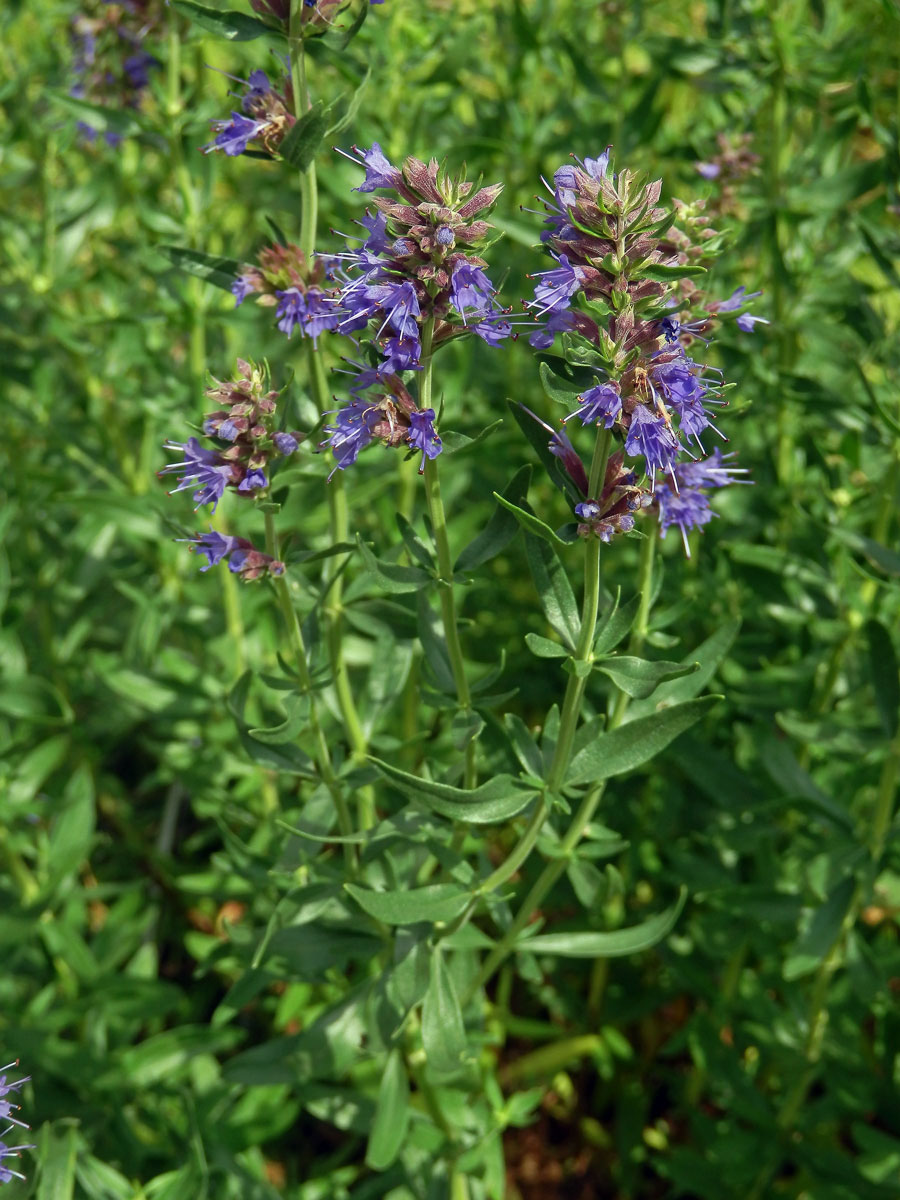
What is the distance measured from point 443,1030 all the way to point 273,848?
1110 millimetres

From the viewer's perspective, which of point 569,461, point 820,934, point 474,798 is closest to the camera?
point 569,461

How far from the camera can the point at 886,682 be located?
9.28ft

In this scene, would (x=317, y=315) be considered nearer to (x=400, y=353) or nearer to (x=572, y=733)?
(x=400, y=353)

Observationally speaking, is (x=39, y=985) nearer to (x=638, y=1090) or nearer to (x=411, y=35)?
(x=638, y=1090)

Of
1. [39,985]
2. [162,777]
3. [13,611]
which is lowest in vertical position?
[39,985]

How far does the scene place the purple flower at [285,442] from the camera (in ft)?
6.98

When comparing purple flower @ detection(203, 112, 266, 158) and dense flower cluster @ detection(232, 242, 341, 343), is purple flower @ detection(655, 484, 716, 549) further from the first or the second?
purple flower @ detection(203, 112, 266, 158)

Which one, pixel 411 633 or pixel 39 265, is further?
pixel 39 265

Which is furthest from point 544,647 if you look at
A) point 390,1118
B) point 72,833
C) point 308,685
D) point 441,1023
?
point 72,833

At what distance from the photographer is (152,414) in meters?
3.38

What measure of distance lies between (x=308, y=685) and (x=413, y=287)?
3.08 ft

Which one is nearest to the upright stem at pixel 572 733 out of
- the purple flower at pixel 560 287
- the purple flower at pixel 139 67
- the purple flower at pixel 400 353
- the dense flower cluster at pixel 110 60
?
the purple flower at pixel 560 287

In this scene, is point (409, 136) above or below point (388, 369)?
below

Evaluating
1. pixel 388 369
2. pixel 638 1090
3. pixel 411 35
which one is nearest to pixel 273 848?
pixel 638 1090
